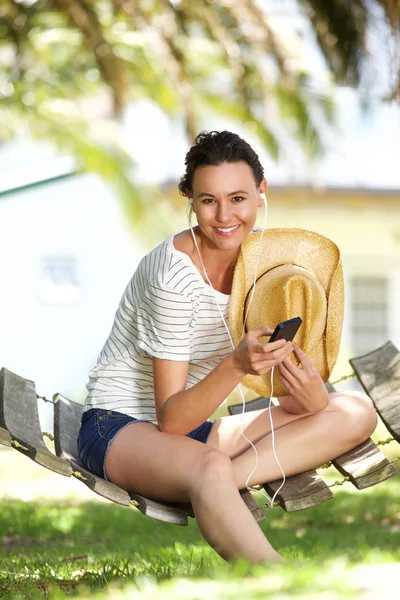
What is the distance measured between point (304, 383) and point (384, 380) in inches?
34.6

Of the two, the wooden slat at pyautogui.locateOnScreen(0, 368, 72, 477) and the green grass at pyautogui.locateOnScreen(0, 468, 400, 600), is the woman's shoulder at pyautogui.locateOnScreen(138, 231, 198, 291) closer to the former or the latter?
the wooden slat at pyautogui.locateOnScreen(0, 368, 72, 477)

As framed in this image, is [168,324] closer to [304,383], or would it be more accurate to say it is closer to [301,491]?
[304,383]

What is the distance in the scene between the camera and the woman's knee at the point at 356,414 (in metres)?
3.77

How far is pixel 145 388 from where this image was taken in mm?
3746

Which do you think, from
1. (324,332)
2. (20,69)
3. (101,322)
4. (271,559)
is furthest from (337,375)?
(271,559)

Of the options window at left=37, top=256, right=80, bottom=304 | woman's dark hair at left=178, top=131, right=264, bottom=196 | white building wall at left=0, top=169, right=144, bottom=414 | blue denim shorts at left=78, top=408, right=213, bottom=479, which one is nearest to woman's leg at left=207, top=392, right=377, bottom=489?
blue denim shorts at left=78, top=408, right=213, bottom=479

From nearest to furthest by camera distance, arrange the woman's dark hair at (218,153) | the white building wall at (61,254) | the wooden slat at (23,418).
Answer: the wooden slat at (23,418) → the woman's dark hair at (218,153) → the white building wall at (61,254)

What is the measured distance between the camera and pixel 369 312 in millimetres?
15609

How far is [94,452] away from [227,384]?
0.65 metres

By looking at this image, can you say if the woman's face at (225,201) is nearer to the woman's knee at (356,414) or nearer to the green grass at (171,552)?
the woman's knee at (356,414)

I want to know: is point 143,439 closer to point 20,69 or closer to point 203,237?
point 203,237

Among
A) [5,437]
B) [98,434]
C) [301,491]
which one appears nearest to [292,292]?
[301,491]

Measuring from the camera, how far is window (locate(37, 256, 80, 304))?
15961 millimetres

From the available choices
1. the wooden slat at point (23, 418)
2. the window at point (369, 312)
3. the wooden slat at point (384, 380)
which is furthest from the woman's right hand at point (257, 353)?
the window at point (369, 312)
